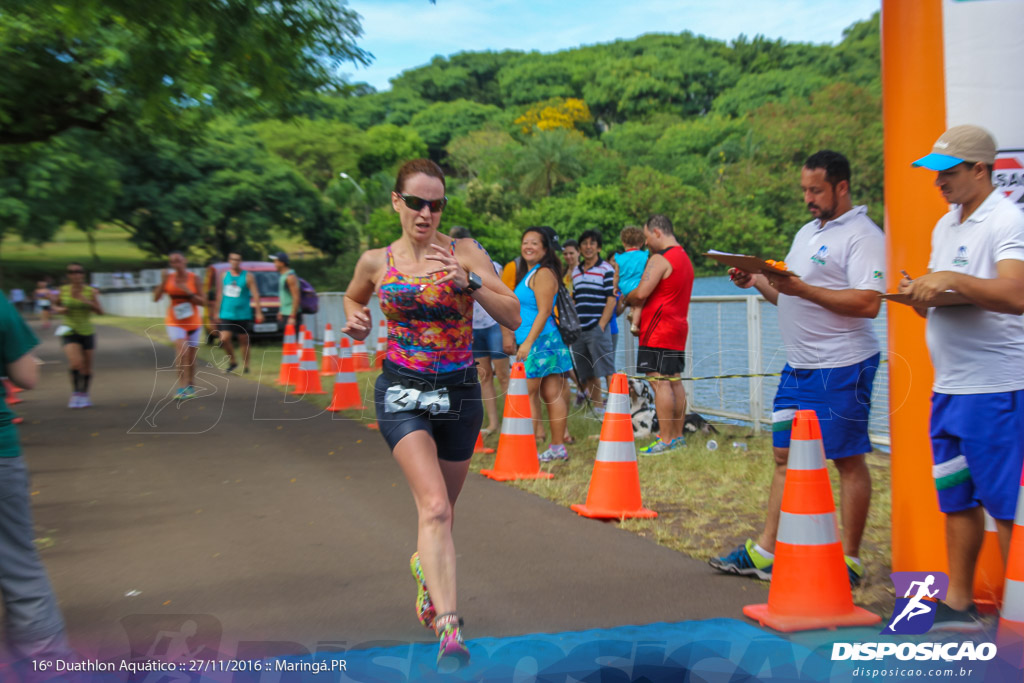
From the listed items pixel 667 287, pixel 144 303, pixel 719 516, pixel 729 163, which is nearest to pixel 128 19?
pixel 667 287

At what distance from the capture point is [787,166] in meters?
64.4

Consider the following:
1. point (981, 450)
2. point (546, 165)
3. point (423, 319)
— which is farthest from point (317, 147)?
point (981, 450)

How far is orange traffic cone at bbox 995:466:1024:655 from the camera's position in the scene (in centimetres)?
345

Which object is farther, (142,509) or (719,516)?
(142,509)

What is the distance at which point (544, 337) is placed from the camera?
325 inches

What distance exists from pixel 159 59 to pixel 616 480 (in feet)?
23.6

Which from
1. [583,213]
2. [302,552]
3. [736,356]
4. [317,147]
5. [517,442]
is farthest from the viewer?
[317,147]

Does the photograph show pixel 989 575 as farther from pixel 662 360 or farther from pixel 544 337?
pixel 544 337

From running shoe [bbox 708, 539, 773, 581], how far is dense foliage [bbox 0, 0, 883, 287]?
6655 mm

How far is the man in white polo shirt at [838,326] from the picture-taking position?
14.4 feet

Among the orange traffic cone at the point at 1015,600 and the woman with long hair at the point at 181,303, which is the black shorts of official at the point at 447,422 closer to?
the orange traffic cone at the point at 1015,600

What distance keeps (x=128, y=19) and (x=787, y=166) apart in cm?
6103

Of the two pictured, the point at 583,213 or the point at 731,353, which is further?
the point at 583,213

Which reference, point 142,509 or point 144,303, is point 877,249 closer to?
point 142,509
